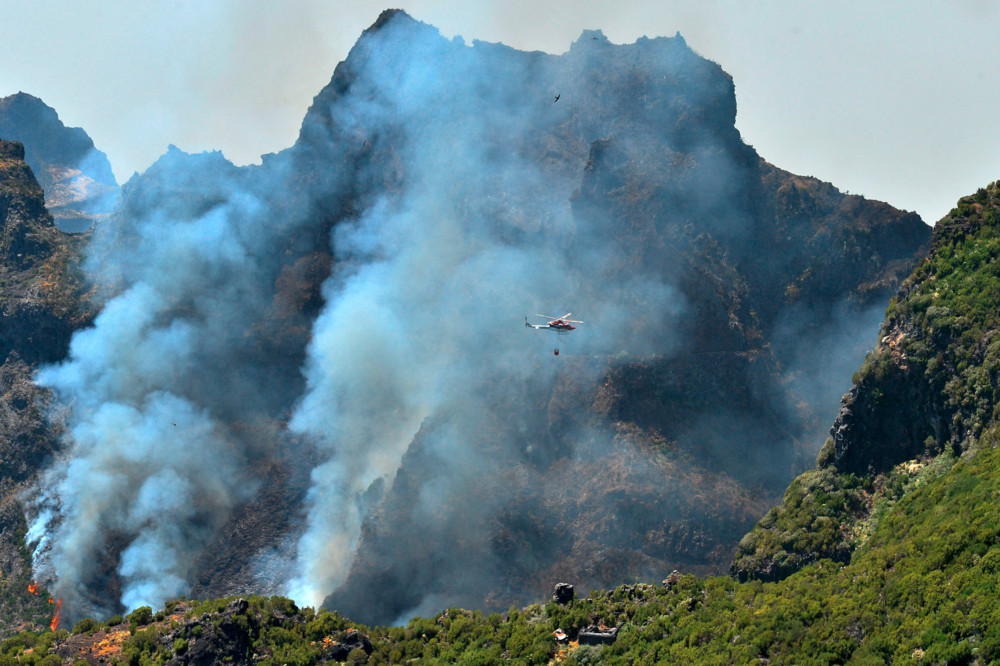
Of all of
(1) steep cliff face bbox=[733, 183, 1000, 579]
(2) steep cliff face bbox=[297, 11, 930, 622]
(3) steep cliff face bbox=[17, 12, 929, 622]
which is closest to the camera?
(1) steep cliff face bbox=[733, 183, 1000, 579]

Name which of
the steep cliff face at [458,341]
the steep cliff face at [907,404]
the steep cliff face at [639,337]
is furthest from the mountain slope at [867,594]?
the steep cliff face at [458,341]

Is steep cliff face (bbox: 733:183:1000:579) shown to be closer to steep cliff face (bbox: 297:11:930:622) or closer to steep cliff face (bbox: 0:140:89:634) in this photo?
steep cliff face (bbox: 297:11:930:622)

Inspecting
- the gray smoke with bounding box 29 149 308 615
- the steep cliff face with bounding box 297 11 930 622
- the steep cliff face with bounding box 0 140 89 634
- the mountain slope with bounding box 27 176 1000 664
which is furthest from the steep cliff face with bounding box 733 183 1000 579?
the steep cliff face with bounding box 0 140 89 634

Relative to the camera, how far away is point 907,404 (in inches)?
3730

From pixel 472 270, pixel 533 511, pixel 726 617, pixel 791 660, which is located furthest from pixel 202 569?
pixel 791 660

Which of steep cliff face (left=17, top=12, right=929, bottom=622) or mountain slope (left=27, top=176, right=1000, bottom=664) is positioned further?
steep cliff face (left=17, top=12, right=929, bottom=622)

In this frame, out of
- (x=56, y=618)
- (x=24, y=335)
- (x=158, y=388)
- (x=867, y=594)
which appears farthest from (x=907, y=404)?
(x=24, y=335)

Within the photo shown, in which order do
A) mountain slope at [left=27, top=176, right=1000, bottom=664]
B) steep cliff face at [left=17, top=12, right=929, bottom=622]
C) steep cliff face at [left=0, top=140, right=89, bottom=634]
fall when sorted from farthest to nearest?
steep cliff face at [left=17, top=12, right=929, bottom=622] < steep cliff face at [left=0, top=140, right=89, bottom=634] < mountain slope at [left=27, top=176, right=1000, bottom=664]

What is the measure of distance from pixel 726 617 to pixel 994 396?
29.8m

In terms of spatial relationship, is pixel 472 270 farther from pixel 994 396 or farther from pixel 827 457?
pixel 994 396

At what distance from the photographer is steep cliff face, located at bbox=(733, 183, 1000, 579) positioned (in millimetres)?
88500

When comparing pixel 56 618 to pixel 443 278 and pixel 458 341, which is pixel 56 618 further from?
pixel 443 278

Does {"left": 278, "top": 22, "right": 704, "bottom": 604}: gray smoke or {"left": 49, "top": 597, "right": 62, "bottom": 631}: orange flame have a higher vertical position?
{"left": 278, "top": 22, "right": 704, "bottom": 604}: gray smoke

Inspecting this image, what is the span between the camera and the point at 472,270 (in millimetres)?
169750
